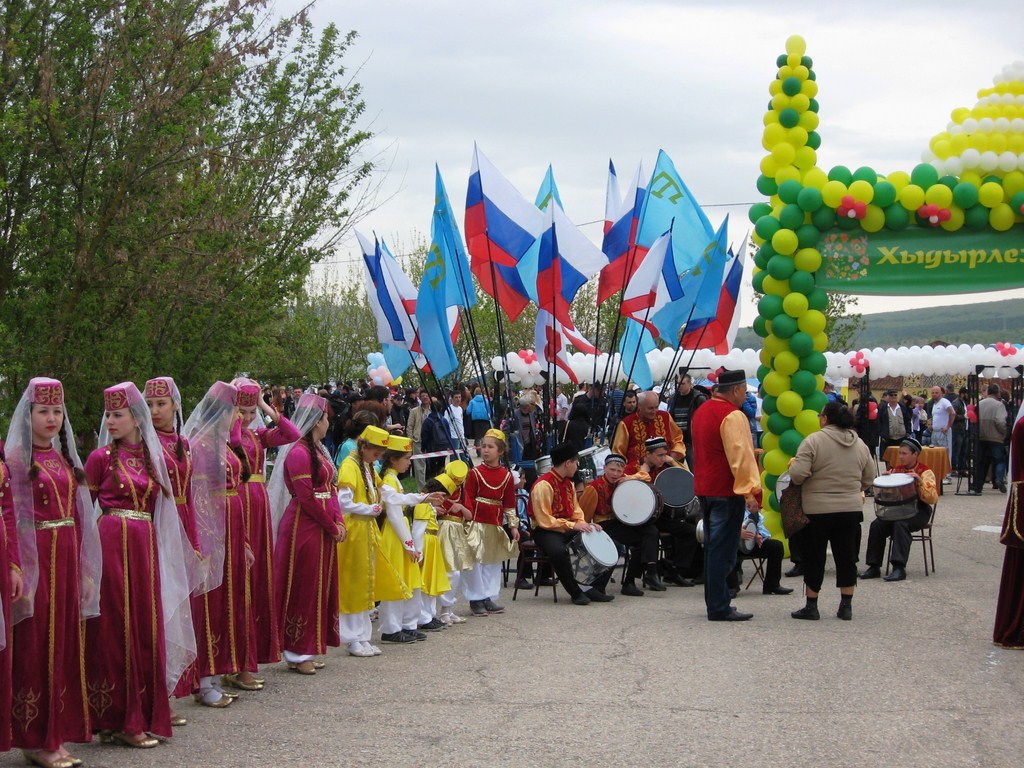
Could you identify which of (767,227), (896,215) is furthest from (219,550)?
(896,215)

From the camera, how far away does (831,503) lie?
973cm

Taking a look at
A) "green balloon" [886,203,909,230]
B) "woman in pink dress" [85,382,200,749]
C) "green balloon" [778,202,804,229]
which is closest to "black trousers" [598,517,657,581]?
"green balloon" [778,202,804,229]

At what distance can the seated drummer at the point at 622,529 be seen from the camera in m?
11.6

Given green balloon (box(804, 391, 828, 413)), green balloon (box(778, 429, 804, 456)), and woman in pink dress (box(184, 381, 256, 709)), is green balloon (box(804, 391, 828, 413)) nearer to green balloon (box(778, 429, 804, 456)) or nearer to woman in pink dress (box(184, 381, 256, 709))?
green balloon (box(778, 429, 804, 456))

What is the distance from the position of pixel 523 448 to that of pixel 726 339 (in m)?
3.35

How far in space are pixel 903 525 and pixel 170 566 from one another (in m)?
7.81

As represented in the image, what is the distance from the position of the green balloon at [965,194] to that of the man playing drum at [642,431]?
367 centimetres

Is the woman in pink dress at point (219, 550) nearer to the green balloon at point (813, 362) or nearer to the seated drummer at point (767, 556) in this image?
the seated drummer at point (767, 556)

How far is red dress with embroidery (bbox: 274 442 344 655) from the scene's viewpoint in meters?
8.02

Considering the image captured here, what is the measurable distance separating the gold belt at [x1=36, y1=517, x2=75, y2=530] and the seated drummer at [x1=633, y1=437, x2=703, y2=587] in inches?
267

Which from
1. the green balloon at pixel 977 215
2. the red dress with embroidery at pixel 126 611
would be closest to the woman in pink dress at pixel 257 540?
the red dress with embroidery at pixel 126 611

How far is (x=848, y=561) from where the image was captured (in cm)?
974

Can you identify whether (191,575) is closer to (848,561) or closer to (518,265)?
(848,561)

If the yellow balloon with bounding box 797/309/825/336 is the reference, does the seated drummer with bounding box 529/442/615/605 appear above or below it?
below
